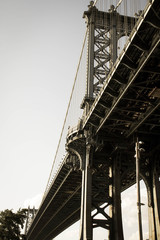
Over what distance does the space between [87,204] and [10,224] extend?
1496cm

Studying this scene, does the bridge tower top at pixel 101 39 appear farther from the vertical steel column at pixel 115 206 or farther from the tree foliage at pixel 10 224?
the tree foliage at pixel 10 224

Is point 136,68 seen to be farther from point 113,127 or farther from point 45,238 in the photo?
point 45,238

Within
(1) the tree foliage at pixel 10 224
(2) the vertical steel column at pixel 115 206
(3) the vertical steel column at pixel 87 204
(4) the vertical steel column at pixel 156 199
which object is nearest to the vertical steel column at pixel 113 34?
(3) the vertical steel column at pixel 87 204

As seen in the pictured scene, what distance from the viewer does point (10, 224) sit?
4056 centimetres

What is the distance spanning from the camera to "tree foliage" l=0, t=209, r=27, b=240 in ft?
130

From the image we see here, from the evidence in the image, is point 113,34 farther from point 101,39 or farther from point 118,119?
point 118,119

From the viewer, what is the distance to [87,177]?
31.2 metres

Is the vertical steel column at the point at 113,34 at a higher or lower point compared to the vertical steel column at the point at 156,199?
higher

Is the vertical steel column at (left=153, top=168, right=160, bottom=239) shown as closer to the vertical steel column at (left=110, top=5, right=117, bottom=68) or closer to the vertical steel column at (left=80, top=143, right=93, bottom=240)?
the vertical steel column at (left=80, top=143, right=93, bottom=240)

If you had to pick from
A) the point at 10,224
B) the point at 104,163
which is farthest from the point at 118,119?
the point at 10,224

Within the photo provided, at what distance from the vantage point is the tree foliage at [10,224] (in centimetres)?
3969

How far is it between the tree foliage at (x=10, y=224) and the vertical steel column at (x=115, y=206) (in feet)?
50.1

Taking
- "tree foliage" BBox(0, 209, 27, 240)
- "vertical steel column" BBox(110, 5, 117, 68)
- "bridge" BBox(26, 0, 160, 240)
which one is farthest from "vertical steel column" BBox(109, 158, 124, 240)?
"tree foliage" BBox(0, 209, 27, 240)

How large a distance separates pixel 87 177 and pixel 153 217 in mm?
6916
